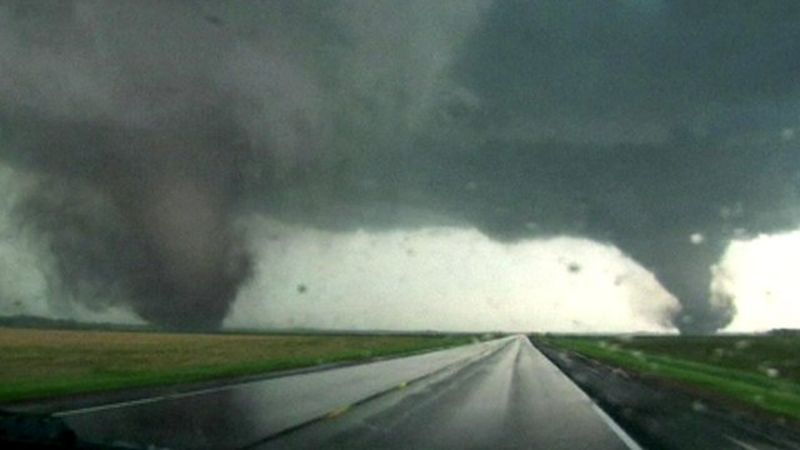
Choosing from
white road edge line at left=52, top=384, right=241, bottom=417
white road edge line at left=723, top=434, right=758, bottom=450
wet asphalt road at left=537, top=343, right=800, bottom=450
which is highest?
white road edge line at left=52, top=384, right=241, bottom=417

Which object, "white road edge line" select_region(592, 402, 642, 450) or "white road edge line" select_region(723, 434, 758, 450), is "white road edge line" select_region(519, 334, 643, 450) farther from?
"white road edge line" select_region(723, 434, 758, 450)

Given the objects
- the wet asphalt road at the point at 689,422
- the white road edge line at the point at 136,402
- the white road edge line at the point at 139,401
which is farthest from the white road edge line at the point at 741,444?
the white road edge line at the point at 136,402

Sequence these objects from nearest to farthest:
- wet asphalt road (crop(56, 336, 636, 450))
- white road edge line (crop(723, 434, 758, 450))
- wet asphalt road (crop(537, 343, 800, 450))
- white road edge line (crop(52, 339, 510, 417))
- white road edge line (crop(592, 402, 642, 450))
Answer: wet asphalt road (crop(56, 336, 636, 450)) < white road edge line (crop(592, 402, 642, 450)) < white road edge line (crop(723, 434, 758, 450)) < wet asphalt road (crop(537, 343, 800, 450)) < white road edge line (crop(52, 339, 510, 417))

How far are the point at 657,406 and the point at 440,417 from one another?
859 centimetres

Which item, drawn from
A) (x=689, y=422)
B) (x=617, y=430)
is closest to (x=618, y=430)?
(x=617, y=430)

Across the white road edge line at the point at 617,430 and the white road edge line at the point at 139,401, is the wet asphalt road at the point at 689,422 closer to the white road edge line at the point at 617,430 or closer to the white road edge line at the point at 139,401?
the white road edge line at the point at 617,430

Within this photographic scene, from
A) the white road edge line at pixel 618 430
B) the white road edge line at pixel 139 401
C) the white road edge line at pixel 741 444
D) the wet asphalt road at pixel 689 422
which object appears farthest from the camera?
the white road edge line at pixel 139 401

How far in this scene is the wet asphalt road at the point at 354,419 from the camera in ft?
42.1

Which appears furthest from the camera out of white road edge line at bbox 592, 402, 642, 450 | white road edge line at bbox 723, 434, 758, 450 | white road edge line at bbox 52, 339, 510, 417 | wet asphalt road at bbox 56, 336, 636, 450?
white road edge line at bbox 52, 339, 510, 417

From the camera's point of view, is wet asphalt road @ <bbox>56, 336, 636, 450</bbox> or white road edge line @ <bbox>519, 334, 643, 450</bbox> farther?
white road edge line @ <bbox>519, 334, 643, 450</bbox>

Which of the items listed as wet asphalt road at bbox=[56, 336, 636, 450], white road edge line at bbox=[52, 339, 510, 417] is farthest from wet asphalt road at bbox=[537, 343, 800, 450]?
white road edge line at bbox=[52, 339, 510, 417]

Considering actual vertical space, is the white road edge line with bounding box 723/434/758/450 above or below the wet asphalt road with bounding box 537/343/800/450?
below

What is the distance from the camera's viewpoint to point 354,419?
16672 millimetres

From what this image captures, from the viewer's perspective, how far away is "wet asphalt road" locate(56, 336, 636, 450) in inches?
A: 505
